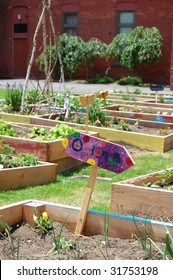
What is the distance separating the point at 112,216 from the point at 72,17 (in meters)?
24.9

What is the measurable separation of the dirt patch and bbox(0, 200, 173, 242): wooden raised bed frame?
7 centimetres

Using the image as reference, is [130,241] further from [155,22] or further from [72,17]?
[72,17]

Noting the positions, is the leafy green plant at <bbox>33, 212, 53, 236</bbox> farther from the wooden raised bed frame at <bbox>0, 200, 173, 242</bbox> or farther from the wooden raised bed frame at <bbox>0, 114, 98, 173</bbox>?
the wooden raised bed frame at <bbox>0, 114, 98, 173</bbox>

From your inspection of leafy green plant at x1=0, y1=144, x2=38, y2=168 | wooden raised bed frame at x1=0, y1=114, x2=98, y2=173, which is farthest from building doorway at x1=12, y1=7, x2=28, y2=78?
leafy green plant at x1=0, y1=144, x2=38, y2=168

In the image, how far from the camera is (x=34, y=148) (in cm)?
748

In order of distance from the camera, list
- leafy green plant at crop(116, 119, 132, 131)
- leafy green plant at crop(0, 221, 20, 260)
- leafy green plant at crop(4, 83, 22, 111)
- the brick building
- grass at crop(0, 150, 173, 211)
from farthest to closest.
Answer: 1. the brick building
2. leafy green plant at crop(4, 83, 22, 111)
3. leafy green plant at crop(116, 119, 132, 131)
4. grass at crop(0, 150, 173, 211)
5. leafy green plant at crop(0, 221, 20, 260)

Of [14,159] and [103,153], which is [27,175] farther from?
[103,153]

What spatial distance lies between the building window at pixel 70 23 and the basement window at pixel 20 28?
243 cm

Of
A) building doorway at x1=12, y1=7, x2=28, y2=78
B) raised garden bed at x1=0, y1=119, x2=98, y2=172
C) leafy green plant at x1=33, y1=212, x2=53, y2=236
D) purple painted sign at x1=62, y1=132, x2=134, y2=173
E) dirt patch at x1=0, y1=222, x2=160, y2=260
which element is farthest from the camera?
building doorway at x1=12, y1=7, x2=28, y2=78

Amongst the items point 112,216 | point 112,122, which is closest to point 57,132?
point 112,122

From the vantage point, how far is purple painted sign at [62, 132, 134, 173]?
13.6ft

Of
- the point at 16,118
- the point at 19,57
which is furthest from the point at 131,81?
the point at 16,118

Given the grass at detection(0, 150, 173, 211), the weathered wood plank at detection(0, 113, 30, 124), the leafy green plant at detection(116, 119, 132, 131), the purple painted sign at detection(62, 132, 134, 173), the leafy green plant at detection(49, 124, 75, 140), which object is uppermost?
the purple painted sign at detection(62, 132, 134, 173)

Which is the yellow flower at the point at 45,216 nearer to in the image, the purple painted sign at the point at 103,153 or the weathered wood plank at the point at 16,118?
the purple painted sign at the point at 103,153
